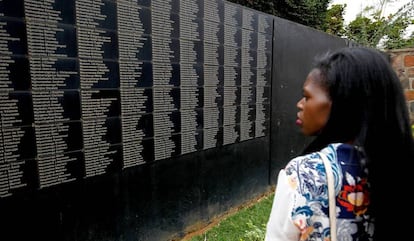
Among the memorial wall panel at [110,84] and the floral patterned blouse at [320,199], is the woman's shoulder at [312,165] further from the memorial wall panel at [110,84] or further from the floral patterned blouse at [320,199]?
the memorial wall panel at [110,84]

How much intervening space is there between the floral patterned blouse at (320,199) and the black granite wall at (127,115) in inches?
70.0

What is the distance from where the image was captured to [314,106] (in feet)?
3.33

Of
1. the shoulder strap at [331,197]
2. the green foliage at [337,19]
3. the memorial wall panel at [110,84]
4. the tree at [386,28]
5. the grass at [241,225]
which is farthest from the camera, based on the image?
the green foliage at [337,19]

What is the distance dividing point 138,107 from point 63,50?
2.58 ft

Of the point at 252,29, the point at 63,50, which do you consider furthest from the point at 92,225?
the point at 252,29

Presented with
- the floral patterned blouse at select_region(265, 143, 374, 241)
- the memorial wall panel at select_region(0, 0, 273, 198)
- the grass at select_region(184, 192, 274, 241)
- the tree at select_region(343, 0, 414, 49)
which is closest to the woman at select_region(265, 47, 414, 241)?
the floral patterned blouse at select_region(265, 143, 374, 241)

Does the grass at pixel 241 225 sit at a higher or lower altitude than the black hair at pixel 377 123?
lower

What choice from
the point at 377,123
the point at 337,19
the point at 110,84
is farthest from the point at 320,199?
the point at 337,19

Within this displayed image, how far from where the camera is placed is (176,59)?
332 cm

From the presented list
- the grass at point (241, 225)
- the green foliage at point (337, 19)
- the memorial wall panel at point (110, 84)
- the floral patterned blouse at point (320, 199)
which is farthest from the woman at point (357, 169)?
the green foliage at point (337, 19)

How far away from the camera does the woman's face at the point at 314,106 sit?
3.27ft

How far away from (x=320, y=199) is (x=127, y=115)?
2156mm

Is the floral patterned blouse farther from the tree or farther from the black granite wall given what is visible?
the tree

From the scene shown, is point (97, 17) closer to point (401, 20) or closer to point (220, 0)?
point (220, 0)
